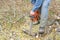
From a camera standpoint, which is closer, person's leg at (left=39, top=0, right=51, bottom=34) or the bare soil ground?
person's leg at (left=39, top=0, right=51, bottom=34)

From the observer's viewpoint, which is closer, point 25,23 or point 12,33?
point 12,33

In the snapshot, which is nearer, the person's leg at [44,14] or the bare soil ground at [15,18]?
the person's leg at [44,14]

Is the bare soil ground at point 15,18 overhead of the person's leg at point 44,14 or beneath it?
beneath

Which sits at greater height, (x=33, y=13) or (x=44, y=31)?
(x=33, y=13)

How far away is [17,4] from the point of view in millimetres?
6543

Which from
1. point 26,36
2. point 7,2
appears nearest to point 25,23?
point 26,36

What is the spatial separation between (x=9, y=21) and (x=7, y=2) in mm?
1010

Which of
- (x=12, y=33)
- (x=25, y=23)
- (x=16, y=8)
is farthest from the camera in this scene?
(x=16, y=8)

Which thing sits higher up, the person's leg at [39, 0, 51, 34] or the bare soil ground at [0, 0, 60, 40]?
the person's leg at [39, 0, 51, 34]

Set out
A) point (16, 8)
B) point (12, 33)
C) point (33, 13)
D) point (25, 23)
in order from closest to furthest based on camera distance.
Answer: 1. point (33, 13)
2. point (12, 33)
3. point (25, 23)
4. point (16, 8)

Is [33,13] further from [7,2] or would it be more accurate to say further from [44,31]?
[7,2]

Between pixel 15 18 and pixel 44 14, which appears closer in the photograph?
pixel 44 14

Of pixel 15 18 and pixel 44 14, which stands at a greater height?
pixel 44 14

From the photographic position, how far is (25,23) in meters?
5.73
